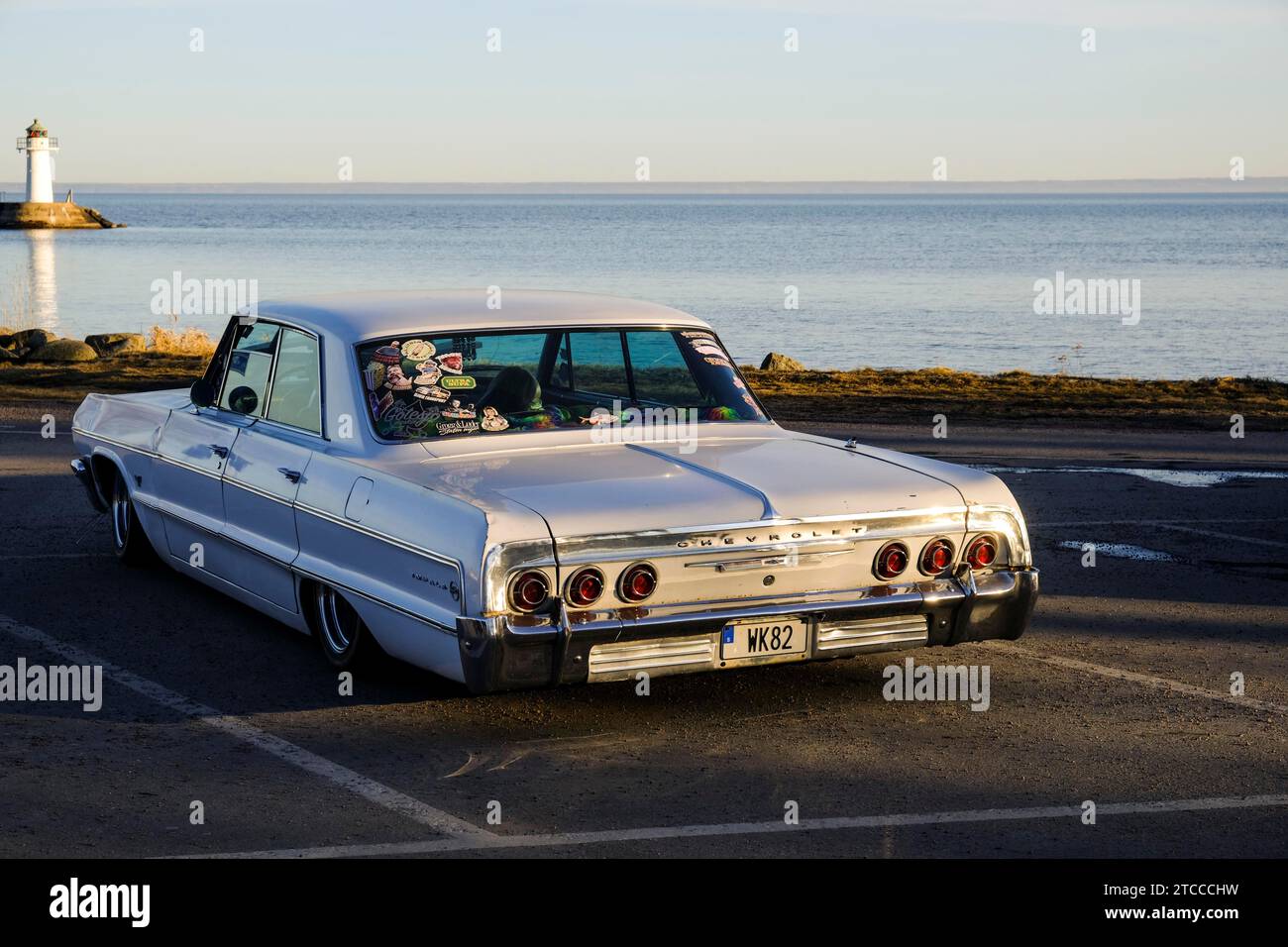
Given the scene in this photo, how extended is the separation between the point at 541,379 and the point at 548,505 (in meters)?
1.82

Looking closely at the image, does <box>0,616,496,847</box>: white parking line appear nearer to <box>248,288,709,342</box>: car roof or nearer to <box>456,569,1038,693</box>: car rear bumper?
<box>456,569,1038,693</box>: car rear bumper

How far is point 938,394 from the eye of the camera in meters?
21.5

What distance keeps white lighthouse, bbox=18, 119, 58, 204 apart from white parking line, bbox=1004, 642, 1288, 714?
12059 centimetres

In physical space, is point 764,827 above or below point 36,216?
below

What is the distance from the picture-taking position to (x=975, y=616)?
265 inches

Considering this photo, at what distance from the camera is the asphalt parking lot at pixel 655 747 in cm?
527

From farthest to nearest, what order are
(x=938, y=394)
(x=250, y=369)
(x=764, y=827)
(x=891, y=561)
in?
(x=938, y=394)
(x=250, y=369)
(x=891, y=561)
(x=764, y=827)

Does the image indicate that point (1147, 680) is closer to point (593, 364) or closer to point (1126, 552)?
point (593, 364)

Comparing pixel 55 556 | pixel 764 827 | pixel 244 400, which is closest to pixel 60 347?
pixel 55 556

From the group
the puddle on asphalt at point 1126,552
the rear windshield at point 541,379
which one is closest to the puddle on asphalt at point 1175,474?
the puddle on asphalt at point 1126,552

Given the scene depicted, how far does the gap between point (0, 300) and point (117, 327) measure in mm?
11968

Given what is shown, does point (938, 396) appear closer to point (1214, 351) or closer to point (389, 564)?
point (389, 564)

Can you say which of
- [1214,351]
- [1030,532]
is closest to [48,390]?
[1030,532]

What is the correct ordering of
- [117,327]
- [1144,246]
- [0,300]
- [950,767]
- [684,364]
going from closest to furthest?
[950,767] < [684,364] < [117,327] < [0,300] < [1144,246]
